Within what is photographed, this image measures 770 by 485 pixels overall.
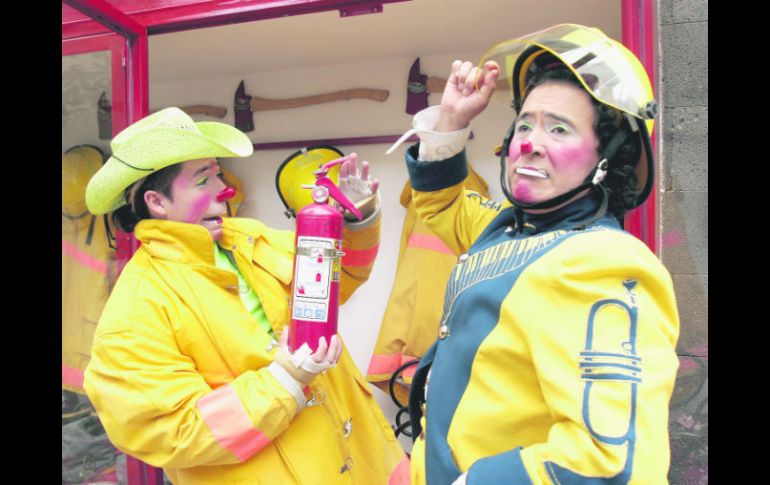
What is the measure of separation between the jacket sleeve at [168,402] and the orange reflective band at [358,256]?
1.81ft

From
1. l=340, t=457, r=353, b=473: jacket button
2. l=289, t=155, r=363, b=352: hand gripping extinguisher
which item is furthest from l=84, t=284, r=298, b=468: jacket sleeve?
l=340, t=457, r=353, b=473: jacket button

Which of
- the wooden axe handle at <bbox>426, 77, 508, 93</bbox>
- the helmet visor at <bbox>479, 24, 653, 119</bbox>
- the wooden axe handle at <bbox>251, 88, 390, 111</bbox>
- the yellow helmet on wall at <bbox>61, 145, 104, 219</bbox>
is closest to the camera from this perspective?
the helmet visor at <bbox>479, 24, 653, 119</bbox>

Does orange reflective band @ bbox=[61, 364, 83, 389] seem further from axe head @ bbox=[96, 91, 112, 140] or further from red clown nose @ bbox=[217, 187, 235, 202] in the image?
red clown nose @ bbox=[217, 187, 235, 202]

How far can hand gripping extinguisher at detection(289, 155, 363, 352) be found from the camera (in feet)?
5.59

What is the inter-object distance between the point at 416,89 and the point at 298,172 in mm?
768

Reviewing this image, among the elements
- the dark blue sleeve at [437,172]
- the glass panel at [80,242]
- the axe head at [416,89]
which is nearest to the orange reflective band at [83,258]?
the glass panel at [80,242]

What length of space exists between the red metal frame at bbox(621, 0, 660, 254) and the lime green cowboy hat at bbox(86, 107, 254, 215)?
50.1 inches

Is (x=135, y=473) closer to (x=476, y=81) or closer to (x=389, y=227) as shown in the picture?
(x=389, y=227)

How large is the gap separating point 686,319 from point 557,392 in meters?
1.28

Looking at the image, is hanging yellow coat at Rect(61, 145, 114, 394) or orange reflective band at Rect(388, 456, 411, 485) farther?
hanging yellow coat at Rect(61, 145, 114, 394)

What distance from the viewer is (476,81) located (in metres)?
1.52

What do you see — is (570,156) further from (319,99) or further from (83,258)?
(319,99)

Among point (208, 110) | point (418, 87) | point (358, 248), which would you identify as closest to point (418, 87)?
point (418, 87)

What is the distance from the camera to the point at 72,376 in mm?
2543
